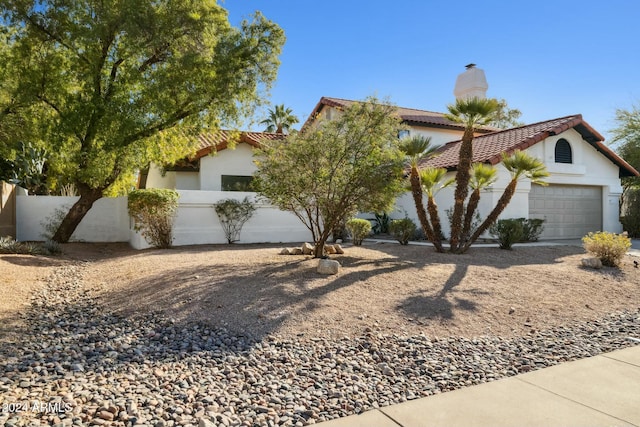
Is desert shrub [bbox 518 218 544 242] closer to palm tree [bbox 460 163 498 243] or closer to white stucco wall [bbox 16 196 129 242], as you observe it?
palm tree [bbox 460 163 498 243]

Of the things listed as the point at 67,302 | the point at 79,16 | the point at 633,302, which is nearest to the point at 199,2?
the point at 79,16

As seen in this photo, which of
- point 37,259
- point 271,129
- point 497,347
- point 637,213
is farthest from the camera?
point 271,129

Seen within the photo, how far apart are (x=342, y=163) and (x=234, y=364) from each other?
5906 millimetres

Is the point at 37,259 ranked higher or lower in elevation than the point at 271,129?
lower

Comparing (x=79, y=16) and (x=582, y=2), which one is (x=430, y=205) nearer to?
(x=582, y=2)

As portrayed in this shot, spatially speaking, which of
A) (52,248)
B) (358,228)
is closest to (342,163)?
(358,228)

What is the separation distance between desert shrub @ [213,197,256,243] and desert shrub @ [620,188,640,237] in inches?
Result: 685

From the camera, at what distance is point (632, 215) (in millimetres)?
20203

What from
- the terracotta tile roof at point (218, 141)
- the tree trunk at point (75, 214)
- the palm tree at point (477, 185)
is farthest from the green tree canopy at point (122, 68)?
the palm tree at point (477, 185)

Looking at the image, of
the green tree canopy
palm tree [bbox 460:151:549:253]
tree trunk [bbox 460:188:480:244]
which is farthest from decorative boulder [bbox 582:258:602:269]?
the green tree canopy

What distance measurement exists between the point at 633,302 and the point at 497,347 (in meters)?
4.29

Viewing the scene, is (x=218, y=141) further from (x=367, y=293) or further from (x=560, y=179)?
(x=560, y=179)

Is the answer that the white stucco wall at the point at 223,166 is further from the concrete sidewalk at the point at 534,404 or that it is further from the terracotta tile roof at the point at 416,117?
the concrete sidewalk at the point at 534,404

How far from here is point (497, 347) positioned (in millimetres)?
5496
